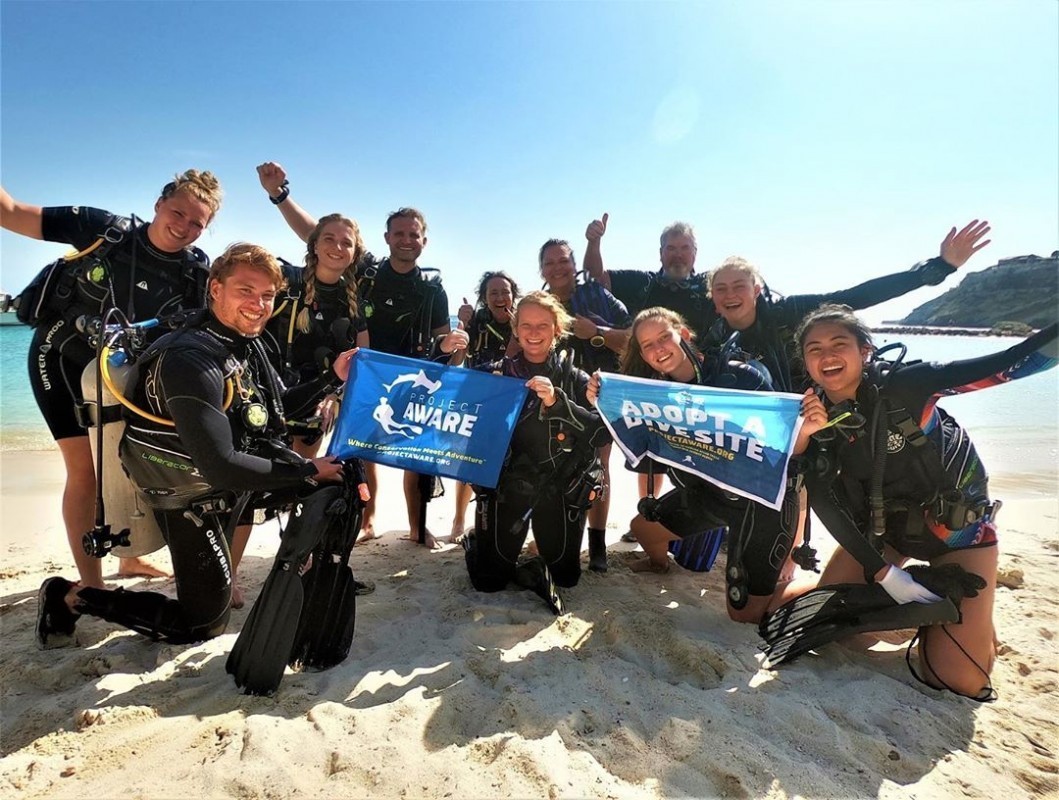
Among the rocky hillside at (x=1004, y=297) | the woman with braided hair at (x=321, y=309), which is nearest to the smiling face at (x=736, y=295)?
the woman with braided hair at (x=321, y=309)

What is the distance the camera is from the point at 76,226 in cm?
381

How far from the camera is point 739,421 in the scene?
378cm

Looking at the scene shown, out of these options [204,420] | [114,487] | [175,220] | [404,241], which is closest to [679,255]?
[404,241]

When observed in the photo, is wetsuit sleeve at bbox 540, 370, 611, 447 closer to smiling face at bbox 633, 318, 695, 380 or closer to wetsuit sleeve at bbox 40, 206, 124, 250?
smiling face at bbox 633, 318, 695, 380

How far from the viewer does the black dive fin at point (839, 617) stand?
10.6 feet

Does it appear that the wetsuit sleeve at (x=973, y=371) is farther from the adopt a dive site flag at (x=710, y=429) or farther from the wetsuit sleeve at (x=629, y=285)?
the wetsuit sleeve at (x=629, y=285)

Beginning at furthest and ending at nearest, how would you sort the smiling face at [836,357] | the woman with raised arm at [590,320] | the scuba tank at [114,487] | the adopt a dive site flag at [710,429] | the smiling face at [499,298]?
the smiling face at [499,298] < the woman with raised arm at [590,320] < the adopt a dive site flag at [710,429] < the smiling face at [836,357] < the scuba tank at [114,487]

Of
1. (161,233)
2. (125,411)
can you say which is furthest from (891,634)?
(161,233)

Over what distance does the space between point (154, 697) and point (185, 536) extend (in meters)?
0.81

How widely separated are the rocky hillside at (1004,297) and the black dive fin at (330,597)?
74.7m

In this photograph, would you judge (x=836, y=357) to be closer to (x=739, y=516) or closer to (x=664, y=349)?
(x=664, y=349)

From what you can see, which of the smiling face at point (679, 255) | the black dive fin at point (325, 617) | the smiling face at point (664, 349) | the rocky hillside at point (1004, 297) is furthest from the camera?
the rocky hillside at point (1004, 297)

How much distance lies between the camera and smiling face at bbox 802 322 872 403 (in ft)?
11.3

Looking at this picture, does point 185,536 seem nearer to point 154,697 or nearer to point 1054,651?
point 154,697
